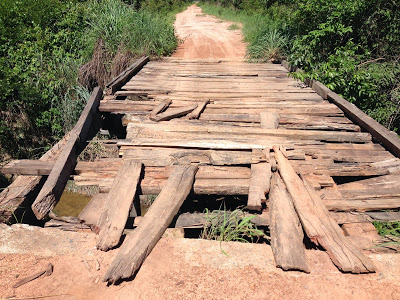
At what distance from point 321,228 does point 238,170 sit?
124 cm

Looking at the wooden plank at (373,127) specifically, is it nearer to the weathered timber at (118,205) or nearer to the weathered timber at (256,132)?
the weathered timber at (256,132)

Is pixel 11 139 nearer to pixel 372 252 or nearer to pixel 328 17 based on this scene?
pixel 372 252

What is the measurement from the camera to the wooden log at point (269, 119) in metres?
4.67

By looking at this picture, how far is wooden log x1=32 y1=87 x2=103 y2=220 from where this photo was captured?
10.3 ft

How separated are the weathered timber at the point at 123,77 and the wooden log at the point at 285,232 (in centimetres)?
406

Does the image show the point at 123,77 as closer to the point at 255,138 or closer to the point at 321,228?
the point at 255,138

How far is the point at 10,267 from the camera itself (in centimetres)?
239

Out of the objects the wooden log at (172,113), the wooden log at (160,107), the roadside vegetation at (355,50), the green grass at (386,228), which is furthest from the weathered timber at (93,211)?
the roadside vegetation at (355,50)

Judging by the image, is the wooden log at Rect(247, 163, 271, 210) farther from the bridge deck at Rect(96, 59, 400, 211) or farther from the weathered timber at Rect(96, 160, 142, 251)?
the weathered timber at Rect(96, 160, 142, 251)

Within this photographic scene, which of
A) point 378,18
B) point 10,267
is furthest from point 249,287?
point 378,18

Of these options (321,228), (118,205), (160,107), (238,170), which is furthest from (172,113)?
(321,228)

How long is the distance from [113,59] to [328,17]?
544cm

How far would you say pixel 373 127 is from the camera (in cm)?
443

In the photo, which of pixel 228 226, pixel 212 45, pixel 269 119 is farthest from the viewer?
pixel 212 45
